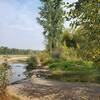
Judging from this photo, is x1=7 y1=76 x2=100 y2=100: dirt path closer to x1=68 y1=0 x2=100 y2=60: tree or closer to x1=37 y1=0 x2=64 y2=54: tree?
x1=68 y1=0 x2=100 y2=60: tree

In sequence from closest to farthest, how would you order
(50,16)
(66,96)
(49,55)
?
(66,96), (49,55), (50,16)

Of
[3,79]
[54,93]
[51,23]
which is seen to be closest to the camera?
[3,79]

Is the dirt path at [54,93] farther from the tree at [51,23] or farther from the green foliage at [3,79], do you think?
the tree at [51,23]

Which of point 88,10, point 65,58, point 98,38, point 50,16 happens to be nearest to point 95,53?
point 98,38

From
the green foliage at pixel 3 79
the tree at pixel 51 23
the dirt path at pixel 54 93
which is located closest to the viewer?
the green foliage at pixel 3 79

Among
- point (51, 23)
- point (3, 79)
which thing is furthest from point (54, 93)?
point (51, 23)

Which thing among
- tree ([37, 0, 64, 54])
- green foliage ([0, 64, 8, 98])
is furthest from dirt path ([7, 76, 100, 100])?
tree ([37, 0, 64, 54])

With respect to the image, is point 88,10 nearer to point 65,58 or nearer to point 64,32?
point 65,58

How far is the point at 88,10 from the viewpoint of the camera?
1587 cm

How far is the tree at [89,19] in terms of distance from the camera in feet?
50.8

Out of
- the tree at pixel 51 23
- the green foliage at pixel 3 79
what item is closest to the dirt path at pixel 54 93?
the green foliage at pixel 3 79

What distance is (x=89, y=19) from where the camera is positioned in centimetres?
1598

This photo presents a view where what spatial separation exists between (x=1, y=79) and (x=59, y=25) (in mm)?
49601

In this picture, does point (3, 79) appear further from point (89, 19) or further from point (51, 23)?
point (51, 23)
